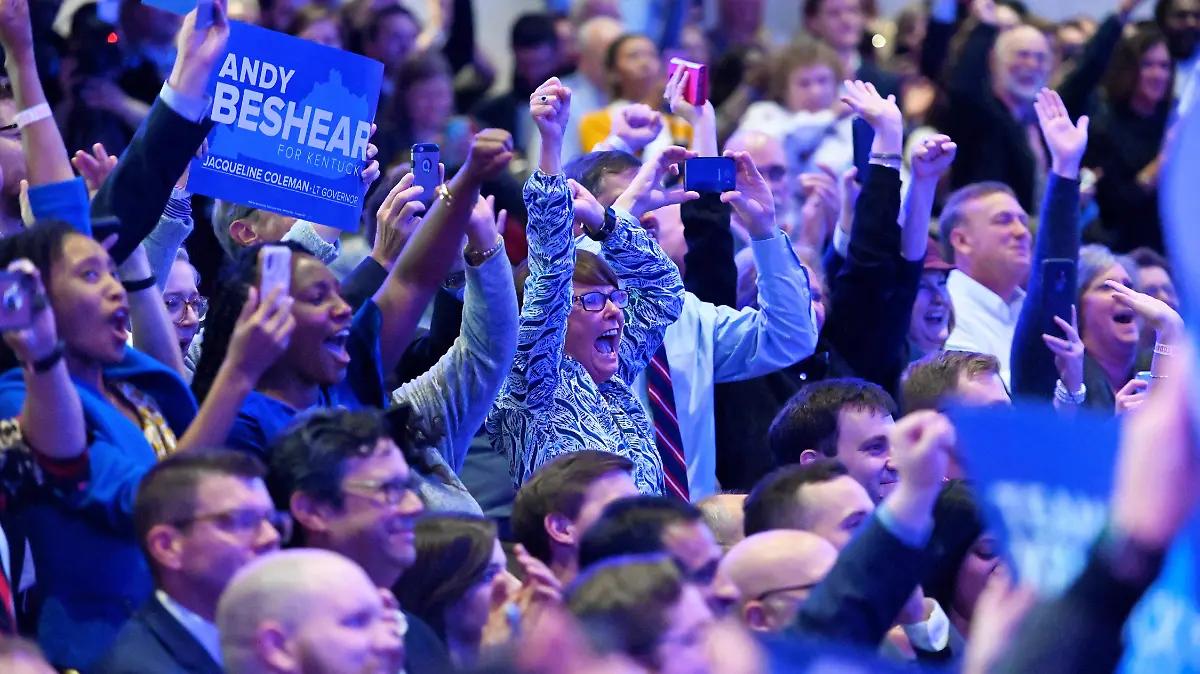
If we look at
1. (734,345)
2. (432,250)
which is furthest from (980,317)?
(432,250)

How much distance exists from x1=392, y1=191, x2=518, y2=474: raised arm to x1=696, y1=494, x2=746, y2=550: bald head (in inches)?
21.0

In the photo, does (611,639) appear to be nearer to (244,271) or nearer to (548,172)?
(244,271)

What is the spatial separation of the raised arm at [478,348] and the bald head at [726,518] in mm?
533

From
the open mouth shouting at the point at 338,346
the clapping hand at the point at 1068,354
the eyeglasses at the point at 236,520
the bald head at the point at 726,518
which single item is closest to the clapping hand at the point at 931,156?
the clapping hand at the point at 1068,354

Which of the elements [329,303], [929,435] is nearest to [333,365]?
[329,303]

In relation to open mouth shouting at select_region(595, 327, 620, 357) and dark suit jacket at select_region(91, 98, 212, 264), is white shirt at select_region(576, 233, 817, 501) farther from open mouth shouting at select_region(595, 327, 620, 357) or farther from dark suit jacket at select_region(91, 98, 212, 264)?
dark suit jacket at select_region(91, 98, 212, 264)

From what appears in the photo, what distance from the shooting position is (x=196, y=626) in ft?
9.84

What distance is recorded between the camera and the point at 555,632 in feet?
7.38

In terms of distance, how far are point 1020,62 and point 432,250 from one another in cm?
430

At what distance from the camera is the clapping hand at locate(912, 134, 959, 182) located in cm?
511

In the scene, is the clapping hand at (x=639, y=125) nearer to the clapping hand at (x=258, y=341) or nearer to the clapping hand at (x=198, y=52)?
the clapping hand at (x=198, y=52)

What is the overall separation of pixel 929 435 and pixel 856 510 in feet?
2.95

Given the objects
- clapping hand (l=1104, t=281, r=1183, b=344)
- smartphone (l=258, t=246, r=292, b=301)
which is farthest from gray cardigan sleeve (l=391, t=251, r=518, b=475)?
clapping hand (l=1104, t=281, r=1183, b=344)

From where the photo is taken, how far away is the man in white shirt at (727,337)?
496cm
